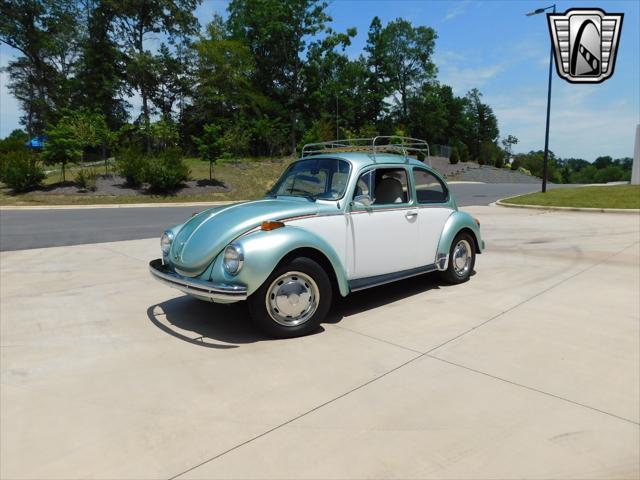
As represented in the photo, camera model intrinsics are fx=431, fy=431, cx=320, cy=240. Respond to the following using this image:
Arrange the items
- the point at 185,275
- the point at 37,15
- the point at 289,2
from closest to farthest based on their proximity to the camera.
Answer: the point at 185,275, the point at 37,15, the point at 289,2

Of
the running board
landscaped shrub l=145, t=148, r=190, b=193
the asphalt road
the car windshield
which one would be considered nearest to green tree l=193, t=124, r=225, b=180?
landscaped shrub l=145, t=148, r=190, b=193

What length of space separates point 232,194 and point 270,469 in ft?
75.1

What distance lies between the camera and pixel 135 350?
12.2 feet

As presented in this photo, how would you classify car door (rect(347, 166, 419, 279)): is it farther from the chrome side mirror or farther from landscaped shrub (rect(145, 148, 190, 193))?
landscaped shrub (rect(145, 148, 190, 193))

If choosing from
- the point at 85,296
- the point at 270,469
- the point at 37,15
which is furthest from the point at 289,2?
the point at 270,469

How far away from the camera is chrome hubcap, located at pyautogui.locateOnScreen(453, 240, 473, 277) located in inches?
231

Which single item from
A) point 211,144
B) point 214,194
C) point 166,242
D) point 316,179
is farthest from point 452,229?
point 211,144

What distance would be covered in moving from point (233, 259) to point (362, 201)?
1565mm

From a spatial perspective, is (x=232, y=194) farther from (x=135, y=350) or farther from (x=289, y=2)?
(x=289, y=2)

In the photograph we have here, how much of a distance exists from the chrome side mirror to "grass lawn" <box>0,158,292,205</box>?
1638 cm

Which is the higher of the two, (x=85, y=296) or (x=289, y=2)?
(x=289, y=2)

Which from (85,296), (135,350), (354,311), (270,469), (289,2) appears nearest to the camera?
(270,469)

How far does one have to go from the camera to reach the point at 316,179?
4.80 meters

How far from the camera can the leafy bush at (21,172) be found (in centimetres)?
2122
